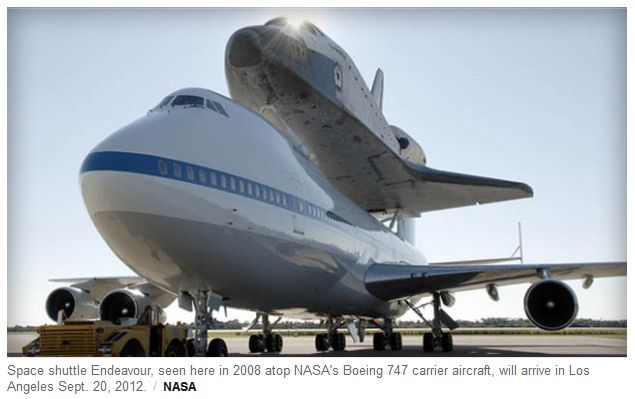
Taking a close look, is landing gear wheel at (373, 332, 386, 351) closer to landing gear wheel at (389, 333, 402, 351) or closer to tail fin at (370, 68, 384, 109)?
landing gear wheel at (389, 333, 402, 351)

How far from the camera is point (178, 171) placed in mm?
8969

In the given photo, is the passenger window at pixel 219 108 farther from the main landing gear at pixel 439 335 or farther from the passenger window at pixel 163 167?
the main landing gear at pixel 439 335

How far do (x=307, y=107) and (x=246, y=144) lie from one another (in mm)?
8088

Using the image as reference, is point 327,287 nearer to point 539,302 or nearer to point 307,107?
point 539,302

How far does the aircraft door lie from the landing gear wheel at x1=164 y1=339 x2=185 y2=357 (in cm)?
297

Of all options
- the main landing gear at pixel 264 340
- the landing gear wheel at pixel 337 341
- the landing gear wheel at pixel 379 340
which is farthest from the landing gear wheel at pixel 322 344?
the main landing gear at pixel 264 340

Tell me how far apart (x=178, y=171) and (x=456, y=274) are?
403 inches

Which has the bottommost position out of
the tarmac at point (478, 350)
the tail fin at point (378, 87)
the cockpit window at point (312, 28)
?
the tarmac at point (478, 350)

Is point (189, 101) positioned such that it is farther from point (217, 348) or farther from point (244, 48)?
point (244, 48)

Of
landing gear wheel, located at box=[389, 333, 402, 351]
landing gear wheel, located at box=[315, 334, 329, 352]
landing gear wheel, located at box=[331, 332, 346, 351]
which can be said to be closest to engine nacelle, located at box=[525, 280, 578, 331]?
landing gear wheel, located at box=[389, 333, 402, 351]

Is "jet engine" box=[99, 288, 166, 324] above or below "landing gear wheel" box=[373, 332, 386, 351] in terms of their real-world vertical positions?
above

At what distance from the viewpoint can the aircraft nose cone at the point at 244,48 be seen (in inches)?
676

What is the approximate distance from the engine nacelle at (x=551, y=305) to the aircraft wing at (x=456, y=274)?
3.75 ft

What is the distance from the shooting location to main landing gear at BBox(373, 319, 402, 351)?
67.3 ft
